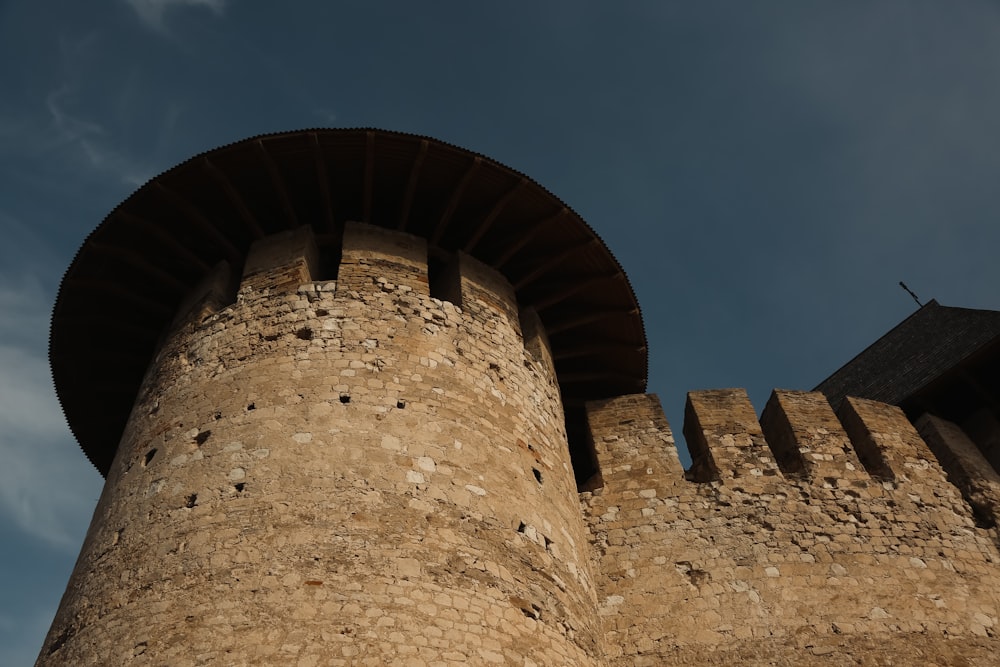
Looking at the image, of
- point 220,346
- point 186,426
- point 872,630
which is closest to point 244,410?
point 186,426

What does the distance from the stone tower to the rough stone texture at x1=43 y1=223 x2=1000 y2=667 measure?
3 centimetres

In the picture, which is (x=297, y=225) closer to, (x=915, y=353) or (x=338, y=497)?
(x=338, y=497)

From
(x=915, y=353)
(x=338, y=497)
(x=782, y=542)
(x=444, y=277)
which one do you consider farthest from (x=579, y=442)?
(x=915, y=353)

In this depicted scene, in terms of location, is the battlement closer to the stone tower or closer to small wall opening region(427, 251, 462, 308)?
the stone tower

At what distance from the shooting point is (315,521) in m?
5.69

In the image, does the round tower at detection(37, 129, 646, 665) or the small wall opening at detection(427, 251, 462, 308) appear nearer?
the round tower at detection(37, 129, 646, 665)

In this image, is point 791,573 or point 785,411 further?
point 785,411

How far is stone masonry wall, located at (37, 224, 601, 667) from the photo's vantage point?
5.25 m

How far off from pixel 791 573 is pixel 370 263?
16.0 ft

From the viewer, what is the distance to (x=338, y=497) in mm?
5859

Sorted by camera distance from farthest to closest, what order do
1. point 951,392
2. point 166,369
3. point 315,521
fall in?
point 951,392 < point 166,369 < point 315,521

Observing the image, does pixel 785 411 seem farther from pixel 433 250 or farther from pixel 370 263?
pixel 370 263

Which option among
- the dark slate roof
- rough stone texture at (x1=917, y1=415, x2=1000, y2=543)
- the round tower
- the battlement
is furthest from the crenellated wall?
the dark slate roof

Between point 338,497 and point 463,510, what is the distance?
3.03 ft
